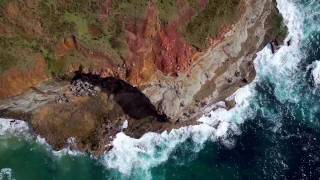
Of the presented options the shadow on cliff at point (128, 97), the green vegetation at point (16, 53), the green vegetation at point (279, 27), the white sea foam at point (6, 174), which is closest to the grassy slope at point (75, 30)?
the green vegetation at point (16, 53)

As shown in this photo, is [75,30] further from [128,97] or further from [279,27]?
[279,27]

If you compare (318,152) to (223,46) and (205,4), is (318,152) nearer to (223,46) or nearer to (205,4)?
(223,46)

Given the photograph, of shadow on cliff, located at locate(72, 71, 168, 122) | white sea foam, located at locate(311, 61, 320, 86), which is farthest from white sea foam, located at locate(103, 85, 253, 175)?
white sea foam, located at locate(311, 61, 320, 86)

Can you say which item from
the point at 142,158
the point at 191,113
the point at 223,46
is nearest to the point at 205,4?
the point at 223,46

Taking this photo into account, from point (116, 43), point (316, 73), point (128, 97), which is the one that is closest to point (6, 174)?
point (128, 97)

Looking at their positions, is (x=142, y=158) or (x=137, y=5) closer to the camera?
(x=137, y=5)

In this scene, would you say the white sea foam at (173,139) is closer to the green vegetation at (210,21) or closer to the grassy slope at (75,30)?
the green vegetation at (210,21)
